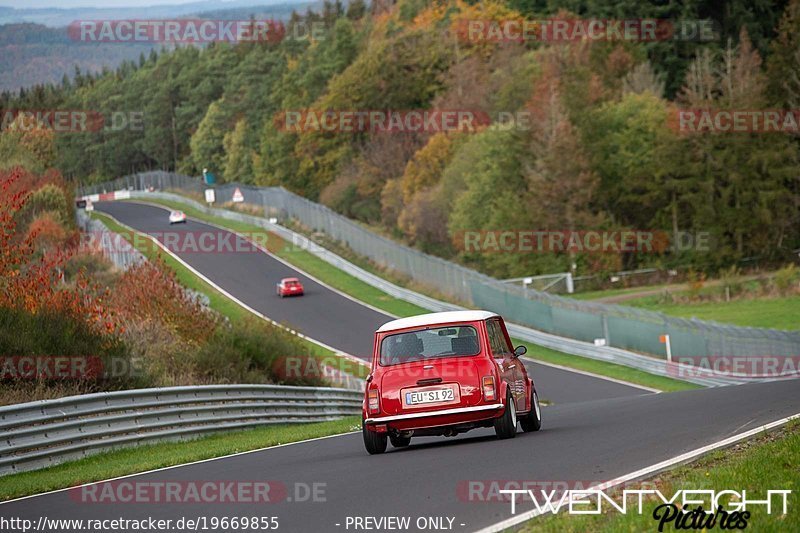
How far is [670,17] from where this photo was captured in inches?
4427

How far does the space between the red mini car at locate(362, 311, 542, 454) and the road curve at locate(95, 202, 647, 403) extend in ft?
72.7

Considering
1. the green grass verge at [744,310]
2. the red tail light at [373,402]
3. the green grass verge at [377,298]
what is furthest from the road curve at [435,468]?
the green grass verge at [744,310]

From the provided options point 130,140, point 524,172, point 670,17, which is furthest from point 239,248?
point 130,140

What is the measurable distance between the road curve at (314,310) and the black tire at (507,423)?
72.2 feet

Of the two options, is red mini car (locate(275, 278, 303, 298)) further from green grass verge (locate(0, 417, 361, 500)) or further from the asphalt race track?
the asphalt race track

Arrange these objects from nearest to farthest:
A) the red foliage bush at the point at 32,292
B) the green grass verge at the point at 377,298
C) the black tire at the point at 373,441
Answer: the black tire at the point at 373,441 < the red foliage bush at the point at 32,292 < the green grass verge at the point at 377,298

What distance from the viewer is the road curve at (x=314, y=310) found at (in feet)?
129

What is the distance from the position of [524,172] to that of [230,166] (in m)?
71.2

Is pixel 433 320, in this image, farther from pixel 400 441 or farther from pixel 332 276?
pixel 332 276

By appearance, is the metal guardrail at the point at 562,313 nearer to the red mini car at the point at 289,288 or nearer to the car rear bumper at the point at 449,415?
the red mini car at the point at 289,288

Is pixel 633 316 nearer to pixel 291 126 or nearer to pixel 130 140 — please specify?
pixel 291 126

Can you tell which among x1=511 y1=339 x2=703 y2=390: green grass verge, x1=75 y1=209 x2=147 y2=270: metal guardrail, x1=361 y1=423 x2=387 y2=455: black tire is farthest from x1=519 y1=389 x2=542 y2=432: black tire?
x1=75 y1=209 x2=147 y2=270: metal guardrail

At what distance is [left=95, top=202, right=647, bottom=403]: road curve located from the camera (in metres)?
39.4

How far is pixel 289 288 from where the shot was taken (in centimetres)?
6406
